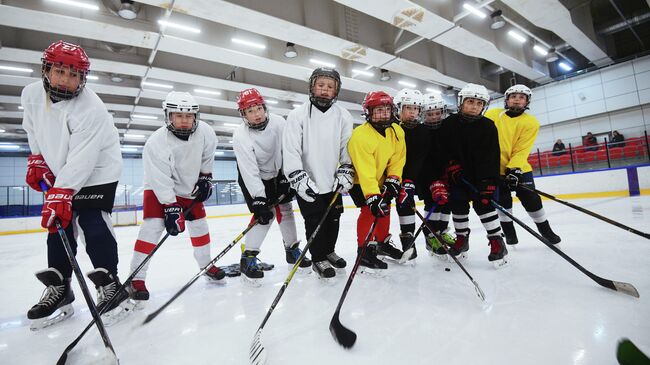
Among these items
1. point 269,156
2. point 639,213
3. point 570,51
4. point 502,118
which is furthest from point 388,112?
point 570,51

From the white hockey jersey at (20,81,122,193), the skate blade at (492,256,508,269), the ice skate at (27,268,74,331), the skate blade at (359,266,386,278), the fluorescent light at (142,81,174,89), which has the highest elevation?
the fluorescent light at (142,81,174,89)

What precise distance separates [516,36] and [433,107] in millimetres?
7108

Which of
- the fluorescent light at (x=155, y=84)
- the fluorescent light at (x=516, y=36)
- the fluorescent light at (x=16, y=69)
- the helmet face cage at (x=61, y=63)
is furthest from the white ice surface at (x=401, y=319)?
the fluorescent light at (x=516, y=36)

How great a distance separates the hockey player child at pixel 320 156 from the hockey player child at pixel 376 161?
0.39ft

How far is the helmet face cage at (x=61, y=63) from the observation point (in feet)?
4.63

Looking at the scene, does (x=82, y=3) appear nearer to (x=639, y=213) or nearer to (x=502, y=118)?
(x=502, y=118)

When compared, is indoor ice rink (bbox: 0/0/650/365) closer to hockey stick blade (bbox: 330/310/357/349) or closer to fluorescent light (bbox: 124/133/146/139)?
hockey stick blade (bbox: 330/310/357/349)

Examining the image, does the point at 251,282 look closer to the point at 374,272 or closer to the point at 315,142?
the point at 374,272

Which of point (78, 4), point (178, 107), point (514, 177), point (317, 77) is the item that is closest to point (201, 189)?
point (178, 107)

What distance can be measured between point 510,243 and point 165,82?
27.1ft

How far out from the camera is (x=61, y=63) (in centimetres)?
142

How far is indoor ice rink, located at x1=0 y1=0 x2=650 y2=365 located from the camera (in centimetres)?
111

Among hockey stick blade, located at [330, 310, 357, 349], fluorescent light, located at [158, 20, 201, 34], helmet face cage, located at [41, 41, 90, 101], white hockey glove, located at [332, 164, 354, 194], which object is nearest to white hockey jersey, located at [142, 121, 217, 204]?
helmet face cage, located at [41, 41, 90, 101]

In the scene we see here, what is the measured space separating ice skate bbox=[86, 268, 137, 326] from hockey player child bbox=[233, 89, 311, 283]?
0.66 m
